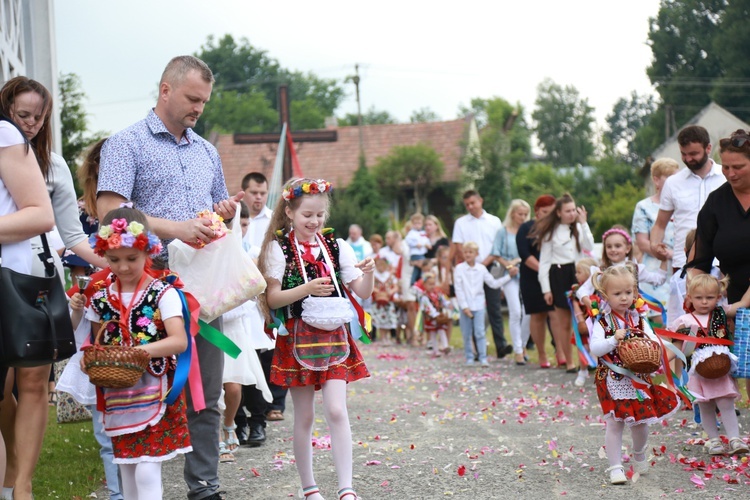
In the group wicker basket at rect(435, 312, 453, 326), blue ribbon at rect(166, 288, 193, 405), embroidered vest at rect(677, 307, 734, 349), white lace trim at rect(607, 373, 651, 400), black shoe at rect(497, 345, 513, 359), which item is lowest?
black shoe at rect(497, 345, 513, 359)

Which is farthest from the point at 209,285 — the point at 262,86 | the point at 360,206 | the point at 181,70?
the point at 262,86

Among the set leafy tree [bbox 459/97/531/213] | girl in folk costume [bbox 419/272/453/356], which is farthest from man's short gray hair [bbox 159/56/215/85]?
leafy tree [bbox 459/97/531/213]

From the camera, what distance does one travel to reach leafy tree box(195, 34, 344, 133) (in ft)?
279

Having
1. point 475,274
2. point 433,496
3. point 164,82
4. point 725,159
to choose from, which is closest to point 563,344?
point 475,274

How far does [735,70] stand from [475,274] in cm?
4946

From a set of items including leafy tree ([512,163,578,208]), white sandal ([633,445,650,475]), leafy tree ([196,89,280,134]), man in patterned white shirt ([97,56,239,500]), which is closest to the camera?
man in patterned white shirt ([97,56,239,500])

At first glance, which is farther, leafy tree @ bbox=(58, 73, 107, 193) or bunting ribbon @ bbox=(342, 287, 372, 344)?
leafy tree @ bbox=(58, 73, 107, 193)

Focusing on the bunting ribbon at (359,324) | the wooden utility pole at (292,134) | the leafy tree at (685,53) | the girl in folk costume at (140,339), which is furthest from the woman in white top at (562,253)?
the leafy tree at (685,53)

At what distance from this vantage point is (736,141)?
679 cm

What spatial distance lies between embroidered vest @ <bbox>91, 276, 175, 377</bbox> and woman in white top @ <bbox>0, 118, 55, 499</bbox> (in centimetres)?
44

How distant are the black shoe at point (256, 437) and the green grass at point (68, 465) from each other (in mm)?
1160

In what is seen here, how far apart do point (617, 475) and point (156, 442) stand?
9.47 ft

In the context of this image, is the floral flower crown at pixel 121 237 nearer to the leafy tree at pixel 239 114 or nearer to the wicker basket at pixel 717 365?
the wicker basket at pixel 717 365

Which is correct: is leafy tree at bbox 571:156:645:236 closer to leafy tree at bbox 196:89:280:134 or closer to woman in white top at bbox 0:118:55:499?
leafy tree at bbox 196:89:280:134
